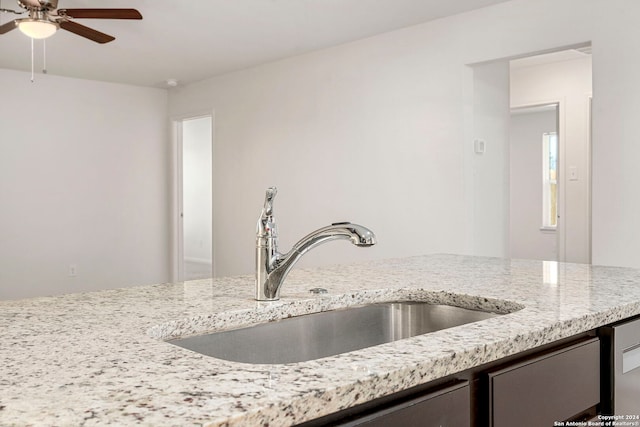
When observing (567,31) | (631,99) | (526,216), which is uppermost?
(567,31)

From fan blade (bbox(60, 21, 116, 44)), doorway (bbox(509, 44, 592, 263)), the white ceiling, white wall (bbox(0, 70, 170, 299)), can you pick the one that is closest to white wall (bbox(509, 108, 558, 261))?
doorway (bbox(509, 44, 592, 263))

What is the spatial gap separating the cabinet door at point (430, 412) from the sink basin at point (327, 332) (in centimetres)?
48

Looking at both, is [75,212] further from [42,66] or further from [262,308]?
[262,308]

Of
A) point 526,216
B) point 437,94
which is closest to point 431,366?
point 437,94

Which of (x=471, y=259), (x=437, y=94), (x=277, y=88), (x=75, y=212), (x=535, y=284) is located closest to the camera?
(x=535, y=284)

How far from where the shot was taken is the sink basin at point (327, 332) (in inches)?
49.6

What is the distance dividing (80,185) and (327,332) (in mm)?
5658

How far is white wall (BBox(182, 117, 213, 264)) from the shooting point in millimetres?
9242

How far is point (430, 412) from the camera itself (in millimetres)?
891

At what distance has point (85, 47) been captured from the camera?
5074mm

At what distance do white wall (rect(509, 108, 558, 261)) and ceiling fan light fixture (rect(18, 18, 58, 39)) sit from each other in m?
6.89

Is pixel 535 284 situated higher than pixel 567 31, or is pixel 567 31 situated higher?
pixel 567 31

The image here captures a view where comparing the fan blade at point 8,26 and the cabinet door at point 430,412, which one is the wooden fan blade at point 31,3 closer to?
A: the fan blade at point 8,26

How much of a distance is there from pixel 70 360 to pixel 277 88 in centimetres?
501
